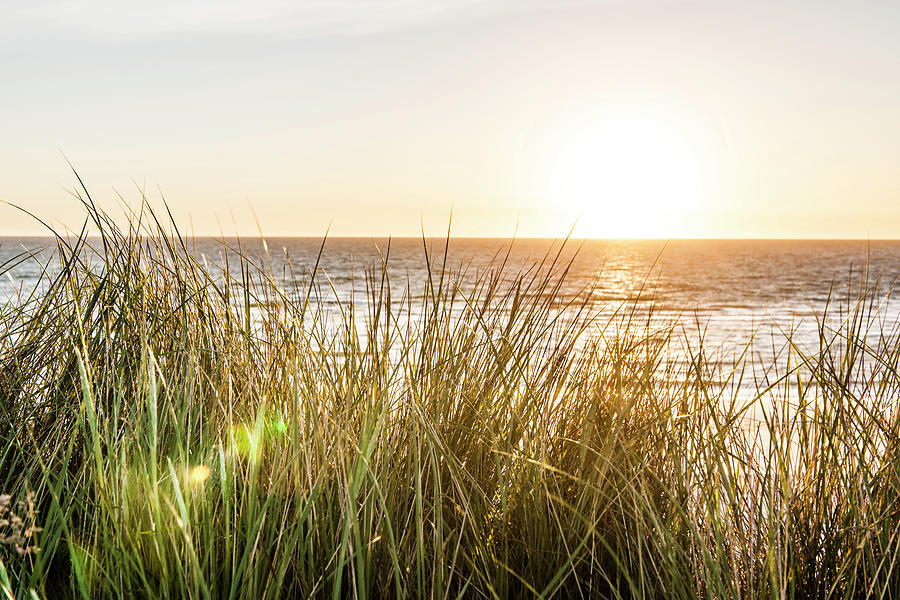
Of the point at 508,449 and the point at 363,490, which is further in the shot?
the point at 508,449

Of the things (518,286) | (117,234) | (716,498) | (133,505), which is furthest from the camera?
(117,234)

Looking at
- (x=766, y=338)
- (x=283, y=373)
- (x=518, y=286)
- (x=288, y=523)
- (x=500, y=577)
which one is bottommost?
(x=766, y=338)

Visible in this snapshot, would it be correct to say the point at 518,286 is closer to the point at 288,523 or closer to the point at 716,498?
the point at 716,498

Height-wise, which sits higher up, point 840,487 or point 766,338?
point 840,487

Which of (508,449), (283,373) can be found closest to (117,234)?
(283,373)

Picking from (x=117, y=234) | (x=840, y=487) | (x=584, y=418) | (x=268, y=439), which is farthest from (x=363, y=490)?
(x=117, y=234)

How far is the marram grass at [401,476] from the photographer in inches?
50.6

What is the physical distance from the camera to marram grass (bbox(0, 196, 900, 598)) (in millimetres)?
1286

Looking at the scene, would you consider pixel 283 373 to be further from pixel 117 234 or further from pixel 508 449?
pixel 117 234

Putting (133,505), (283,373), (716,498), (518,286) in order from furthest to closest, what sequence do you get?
(518,286) < (283,373) < (716,498) < (133,505)

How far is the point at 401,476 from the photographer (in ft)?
5.38

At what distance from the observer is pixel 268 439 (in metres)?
1.73

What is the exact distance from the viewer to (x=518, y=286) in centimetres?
202

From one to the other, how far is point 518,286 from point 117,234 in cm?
140
